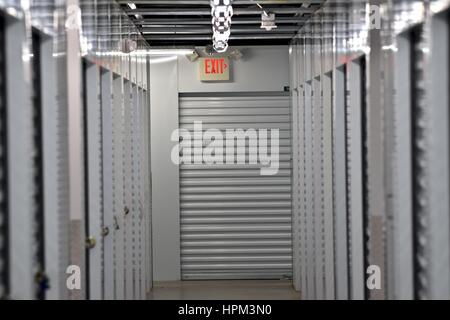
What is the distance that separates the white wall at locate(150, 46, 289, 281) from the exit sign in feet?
0.32

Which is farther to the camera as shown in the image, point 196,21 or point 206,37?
point 206,37

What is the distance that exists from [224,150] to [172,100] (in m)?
1.05

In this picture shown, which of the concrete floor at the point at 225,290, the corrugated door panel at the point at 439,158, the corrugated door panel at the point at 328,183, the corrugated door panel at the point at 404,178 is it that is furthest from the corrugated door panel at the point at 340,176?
the concrete floor at the point at 225,290

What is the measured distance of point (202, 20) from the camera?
364 inches

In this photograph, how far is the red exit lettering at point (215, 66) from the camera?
36.9ft

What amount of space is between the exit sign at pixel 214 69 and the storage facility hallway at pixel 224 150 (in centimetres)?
3

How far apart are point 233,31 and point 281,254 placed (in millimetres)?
3407

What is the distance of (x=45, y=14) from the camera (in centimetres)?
515

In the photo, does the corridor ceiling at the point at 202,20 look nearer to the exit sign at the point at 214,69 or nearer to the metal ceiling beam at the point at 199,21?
the metal ceiling beam at the point at 199,21

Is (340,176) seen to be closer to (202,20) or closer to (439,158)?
(439,158)

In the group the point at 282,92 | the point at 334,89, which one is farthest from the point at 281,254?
the point at 334,89

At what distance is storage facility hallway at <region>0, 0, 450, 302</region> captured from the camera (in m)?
4.57

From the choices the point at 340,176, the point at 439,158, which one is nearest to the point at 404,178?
the point at 439,158

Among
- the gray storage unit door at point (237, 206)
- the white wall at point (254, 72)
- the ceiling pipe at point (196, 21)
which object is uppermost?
the ceiling pipe at point (196, 21)
